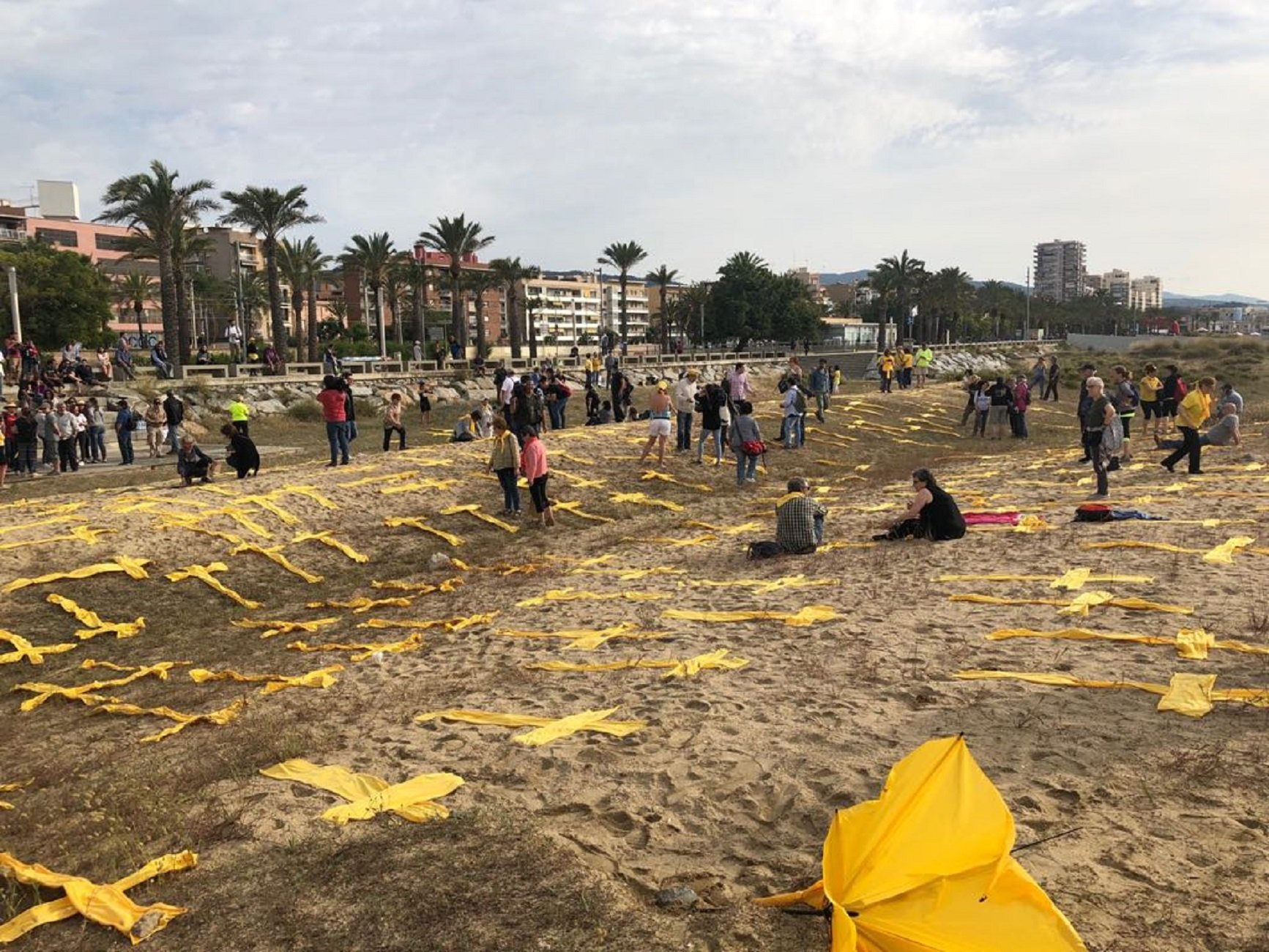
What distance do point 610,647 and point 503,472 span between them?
257 inches

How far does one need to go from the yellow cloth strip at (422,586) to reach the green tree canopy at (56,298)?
49006 millimetres

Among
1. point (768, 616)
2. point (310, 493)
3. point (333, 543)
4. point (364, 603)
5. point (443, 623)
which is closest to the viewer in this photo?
point (768, 616)

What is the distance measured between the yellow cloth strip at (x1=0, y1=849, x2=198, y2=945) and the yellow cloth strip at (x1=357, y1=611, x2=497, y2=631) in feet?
15.8

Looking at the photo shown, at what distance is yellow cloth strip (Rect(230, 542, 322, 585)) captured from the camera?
11.9m

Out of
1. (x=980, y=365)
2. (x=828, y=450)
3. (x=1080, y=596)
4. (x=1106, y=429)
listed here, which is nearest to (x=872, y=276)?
(x=980, y=365)

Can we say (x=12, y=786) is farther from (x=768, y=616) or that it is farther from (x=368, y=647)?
(x=768, y=616)

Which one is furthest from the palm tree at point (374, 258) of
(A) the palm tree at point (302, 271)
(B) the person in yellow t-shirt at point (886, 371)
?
(B) the person in yellow t-shirt at point (886, 371)

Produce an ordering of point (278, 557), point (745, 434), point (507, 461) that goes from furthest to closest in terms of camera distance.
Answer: point (745, 434), point (507, 461), point (278, 557)

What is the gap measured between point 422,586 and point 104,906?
23.9 feet

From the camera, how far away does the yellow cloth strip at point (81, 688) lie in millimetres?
7941

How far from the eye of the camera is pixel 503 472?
14.3 metres

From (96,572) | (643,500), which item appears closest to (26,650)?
(96,572)

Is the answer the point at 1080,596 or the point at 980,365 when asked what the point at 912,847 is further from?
the point at 980,365

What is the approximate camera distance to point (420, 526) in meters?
13.9
